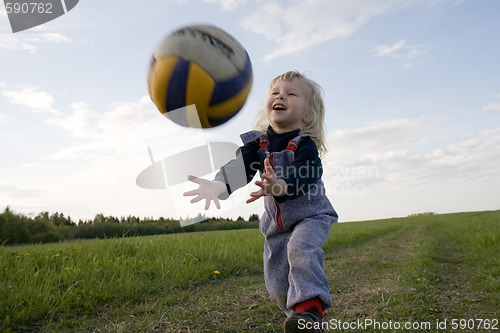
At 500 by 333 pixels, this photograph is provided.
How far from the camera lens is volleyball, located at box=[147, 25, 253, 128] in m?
3.17

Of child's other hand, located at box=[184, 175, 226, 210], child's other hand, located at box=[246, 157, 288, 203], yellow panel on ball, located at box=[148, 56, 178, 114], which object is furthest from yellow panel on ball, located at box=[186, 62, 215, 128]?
child's other hand, located at box=[246, 157, 288, 203]

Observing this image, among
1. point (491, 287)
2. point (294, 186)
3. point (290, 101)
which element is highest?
point (290, 101)

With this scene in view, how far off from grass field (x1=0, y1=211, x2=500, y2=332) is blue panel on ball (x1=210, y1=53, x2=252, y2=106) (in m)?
1.82

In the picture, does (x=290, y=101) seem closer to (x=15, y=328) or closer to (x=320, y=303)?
(x=320, y=303)

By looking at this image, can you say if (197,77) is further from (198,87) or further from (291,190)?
(291,190)

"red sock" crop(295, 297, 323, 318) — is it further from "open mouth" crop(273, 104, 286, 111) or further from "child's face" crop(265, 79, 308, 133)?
"open mouth" crop(273, 104, 286, 111)

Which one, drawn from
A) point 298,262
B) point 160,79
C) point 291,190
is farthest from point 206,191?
point 160,79

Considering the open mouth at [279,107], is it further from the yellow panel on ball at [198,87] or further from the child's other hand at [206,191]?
the child's other hand at [206,191]

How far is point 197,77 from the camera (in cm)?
315

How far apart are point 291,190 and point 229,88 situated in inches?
49.1

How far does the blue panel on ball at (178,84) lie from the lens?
3152 millimetres

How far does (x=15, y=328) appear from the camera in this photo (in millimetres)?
2998

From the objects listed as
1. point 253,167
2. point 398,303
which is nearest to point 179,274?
point 253,167

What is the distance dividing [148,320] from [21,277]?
1.51 m
